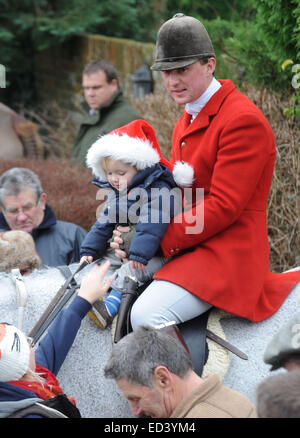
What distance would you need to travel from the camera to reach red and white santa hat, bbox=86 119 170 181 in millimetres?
2625

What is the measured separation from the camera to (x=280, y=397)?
1493mm

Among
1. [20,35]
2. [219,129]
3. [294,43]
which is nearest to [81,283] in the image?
[219,129]

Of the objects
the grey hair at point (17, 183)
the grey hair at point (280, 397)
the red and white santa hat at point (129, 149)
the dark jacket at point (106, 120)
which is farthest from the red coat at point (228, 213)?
the dark jacket at point (106, 120)

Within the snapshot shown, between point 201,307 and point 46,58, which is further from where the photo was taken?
point 46,58

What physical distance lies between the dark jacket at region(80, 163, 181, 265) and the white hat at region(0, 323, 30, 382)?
1.92 ft

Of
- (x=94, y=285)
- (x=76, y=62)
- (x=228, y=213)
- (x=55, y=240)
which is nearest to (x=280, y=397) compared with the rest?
(x=228, y=213)

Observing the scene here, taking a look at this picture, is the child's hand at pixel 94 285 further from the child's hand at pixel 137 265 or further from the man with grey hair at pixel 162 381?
the man with grey hair at pixel 162 381

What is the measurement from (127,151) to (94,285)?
63cm

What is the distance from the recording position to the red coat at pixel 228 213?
2438 mm

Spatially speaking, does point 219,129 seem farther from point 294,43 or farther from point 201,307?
point 294,43

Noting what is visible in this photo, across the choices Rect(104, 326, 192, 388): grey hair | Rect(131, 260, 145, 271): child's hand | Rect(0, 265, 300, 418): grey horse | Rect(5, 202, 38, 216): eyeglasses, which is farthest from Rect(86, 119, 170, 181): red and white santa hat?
Rect(5, 202, 38, 216): eyeglasses

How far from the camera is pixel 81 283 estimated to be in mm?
2756
